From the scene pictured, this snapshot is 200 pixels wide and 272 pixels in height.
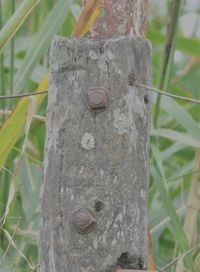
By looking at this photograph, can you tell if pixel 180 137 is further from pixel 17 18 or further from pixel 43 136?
pixel 17 18

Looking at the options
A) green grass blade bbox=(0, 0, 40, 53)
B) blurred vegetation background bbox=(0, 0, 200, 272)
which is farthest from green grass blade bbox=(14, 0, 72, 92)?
green grass blade bbox=(0, 0, 40, 53)

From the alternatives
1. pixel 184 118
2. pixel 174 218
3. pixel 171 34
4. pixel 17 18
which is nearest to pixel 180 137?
pixel 184 118

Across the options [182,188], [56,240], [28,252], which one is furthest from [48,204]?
[182,188]

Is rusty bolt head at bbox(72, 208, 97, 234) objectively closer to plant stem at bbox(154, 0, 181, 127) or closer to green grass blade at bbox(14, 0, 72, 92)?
plant stem at bbox(154, 0, 181, 127)

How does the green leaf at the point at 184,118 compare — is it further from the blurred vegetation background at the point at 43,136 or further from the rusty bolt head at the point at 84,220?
the rusty bolt head at the point at 84,220

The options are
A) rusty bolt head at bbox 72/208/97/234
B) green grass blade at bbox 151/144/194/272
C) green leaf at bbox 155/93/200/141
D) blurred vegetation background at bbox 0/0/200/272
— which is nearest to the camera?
rusty bolt head at bbox 72/208/97/234

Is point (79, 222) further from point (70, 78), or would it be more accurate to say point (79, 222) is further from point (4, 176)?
point (4, 176)
